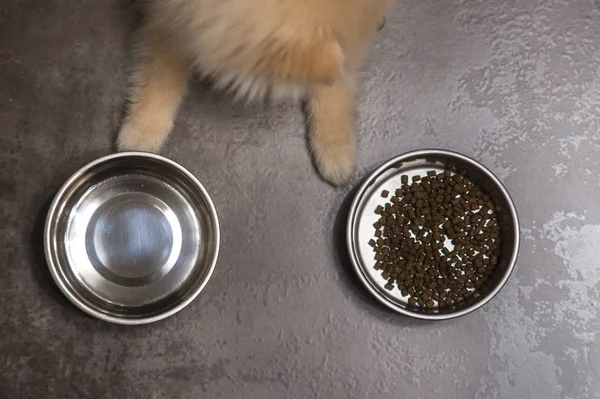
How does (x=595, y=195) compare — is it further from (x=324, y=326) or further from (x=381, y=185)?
(x=324, y=326)

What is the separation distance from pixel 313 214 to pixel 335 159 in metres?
0.20

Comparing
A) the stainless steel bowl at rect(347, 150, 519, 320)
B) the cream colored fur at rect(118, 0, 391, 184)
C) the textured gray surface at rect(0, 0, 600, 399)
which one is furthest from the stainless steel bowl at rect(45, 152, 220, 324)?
the stainless steel bowl at rect(347, 150, 519, 320)

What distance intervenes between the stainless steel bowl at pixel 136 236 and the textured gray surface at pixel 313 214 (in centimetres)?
10

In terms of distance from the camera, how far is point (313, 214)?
6.34 ft

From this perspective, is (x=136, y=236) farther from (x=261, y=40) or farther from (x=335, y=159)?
(x=261, y=40)

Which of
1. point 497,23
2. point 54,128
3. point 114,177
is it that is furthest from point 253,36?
point 497,23

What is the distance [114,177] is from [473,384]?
1.26 meters

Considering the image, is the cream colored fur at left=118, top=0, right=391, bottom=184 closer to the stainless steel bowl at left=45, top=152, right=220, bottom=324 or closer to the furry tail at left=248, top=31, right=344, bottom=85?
the furry tail at left=248, top=31, right=344, bottom=85

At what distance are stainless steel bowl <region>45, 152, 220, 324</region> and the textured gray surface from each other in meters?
0.10

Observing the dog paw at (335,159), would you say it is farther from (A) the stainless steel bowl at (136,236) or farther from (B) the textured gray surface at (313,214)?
(A) the stainless steel bowl at (136,236)

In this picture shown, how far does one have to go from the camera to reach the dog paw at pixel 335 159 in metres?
1.83

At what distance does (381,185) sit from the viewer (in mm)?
1889

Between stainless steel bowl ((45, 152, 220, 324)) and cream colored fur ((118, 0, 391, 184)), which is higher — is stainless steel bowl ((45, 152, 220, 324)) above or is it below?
below

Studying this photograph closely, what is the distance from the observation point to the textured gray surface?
1870mm
